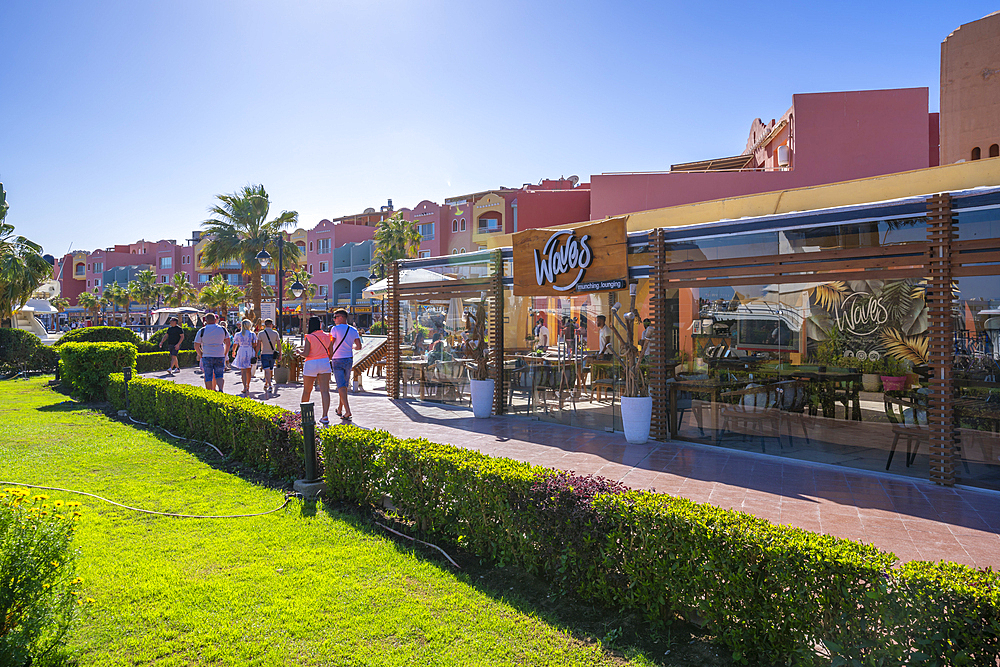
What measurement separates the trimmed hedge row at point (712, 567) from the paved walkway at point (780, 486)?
6.65ft

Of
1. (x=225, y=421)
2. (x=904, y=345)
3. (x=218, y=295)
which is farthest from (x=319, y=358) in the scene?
(x=218, y=295)

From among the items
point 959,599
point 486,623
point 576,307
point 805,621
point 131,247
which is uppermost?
point 131,247

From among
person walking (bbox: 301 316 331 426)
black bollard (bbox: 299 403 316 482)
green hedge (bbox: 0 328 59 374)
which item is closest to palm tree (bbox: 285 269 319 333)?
green hedge (bbox: 0 328 59 374)

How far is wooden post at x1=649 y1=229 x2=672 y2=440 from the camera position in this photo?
8.71 meters

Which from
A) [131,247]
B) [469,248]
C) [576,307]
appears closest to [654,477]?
[576,307]

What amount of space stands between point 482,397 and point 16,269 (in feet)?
67.5

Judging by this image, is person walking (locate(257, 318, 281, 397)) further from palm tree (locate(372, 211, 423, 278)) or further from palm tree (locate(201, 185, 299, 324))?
palm tree (locate(372, 211, 423, 278))

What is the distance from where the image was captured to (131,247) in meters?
80.8

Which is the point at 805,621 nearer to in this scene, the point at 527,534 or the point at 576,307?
the point at 527,534

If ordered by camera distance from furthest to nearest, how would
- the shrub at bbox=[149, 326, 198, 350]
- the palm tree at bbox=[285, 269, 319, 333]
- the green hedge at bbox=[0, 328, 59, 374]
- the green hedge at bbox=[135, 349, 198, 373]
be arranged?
the palm tree at bbox=[285, 269, 319, 333] < the shrub at bbox=[149, 326, 198, 350] < the green hedge at bbox=[135, 349, 198, 373] < the green hedge at bbox=[0, 328, 59, 374]

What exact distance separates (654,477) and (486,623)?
143 inches

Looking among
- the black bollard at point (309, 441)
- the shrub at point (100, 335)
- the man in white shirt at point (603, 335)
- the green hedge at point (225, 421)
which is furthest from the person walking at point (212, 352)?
the man in white shirt at point (603, 335)

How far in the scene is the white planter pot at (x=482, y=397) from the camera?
36.6ft

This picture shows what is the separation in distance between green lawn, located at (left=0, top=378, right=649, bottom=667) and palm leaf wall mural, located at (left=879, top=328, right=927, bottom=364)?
976 cm
